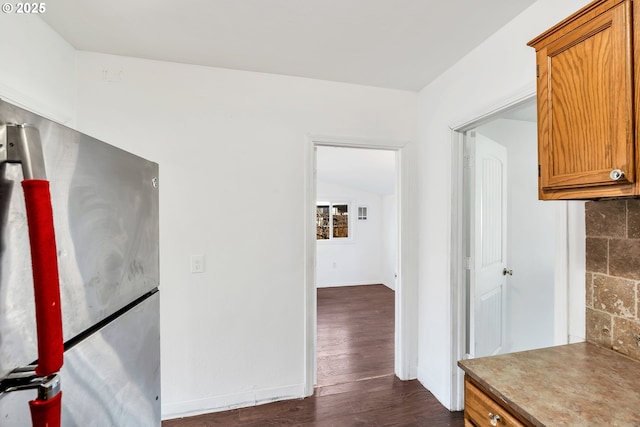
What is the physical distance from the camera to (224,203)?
2111 millimetres

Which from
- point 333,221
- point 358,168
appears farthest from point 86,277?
point 333,221

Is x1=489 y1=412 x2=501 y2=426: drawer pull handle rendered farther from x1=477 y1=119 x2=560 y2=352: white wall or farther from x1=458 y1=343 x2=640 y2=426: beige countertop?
x1=477 y1=119 x2=560 y2=352: white wall

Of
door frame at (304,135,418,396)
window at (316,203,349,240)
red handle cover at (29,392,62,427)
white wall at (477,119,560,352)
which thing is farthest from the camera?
window at (316,203,349,240)

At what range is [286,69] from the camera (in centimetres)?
213

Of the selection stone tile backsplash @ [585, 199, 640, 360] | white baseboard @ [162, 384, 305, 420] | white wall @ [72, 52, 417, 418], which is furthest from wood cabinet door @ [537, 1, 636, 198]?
white baseboard @ [162, 384, 305, 420]

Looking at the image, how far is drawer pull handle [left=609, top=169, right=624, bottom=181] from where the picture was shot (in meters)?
0.91

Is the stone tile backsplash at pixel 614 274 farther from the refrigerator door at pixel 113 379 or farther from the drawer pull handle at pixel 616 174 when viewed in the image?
the refrigerator door at pixel 113 379

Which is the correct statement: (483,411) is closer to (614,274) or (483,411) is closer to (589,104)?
(614,274)

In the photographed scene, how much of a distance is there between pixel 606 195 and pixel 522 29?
1076 mm

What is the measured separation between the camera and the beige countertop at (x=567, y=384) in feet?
2.84

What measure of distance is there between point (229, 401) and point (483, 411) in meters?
1.72

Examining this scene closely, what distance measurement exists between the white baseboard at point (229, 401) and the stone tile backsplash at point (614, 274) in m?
1.86

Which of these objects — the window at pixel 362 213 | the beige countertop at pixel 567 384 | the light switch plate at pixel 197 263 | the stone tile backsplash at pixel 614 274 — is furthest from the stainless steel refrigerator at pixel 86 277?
the window at pixel 362 213

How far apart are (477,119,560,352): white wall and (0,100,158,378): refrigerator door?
2639mm
